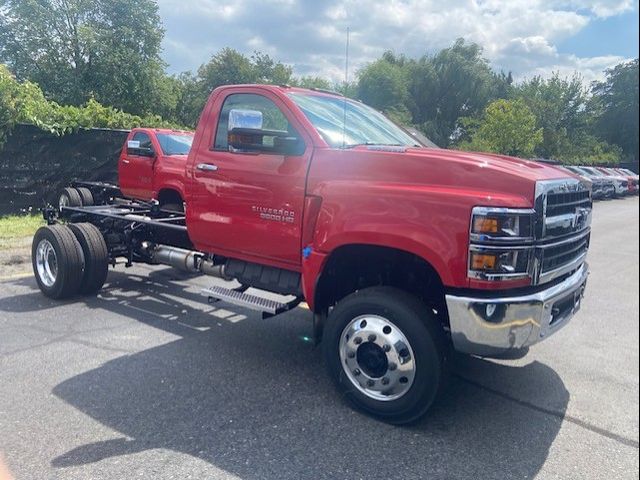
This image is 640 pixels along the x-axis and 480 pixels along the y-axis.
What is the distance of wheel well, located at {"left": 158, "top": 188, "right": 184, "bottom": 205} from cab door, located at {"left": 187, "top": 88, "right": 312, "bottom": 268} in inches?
148

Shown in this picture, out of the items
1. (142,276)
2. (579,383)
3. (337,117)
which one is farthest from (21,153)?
(579,383)

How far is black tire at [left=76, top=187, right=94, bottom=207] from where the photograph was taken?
7891 mm

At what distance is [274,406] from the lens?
386cm

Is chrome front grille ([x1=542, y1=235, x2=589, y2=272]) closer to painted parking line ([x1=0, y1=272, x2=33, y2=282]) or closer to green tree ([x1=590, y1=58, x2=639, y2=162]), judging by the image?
green tree ([x1=590, y1=58, x2=639, y2=162])

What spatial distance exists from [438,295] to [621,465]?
1495 millimetres

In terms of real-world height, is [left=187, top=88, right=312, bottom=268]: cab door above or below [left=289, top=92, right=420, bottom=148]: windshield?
below

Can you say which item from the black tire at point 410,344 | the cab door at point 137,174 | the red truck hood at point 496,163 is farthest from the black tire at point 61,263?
the red truck hood at point 496,163

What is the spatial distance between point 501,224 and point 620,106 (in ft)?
4.60

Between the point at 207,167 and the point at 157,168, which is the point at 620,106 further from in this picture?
the point at 157,168

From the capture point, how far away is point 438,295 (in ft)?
13.1

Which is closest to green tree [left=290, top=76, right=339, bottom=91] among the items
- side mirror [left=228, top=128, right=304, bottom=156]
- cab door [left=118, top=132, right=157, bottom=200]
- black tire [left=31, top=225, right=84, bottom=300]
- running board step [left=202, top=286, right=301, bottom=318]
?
side mirror [left=228, top=128, right=304, bottom=156]

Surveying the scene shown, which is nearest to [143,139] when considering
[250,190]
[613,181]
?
[250,190]

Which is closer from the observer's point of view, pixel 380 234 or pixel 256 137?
pixel 380 234

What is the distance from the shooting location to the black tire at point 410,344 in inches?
136
